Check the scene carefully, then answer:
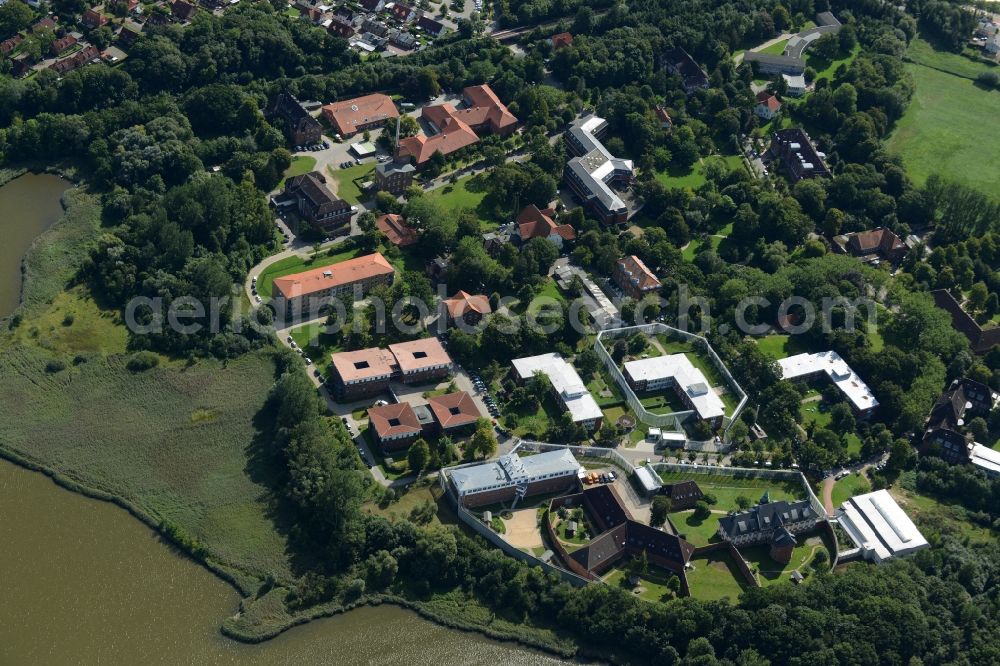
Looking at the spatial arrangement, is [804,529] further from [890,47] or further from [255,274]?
[890,47]

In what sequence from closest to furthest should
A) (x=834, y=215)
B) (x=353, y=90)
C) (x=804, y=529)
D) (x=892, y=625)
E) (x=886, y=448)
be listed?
(x=892, y=625) < (x=804, y=529) < (x=886, y=448) < (x=834, y=215) < (x=353, y=90)

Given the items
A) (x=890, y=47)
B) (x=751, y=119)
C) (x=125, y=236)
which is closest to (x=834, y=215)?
(x=751, y=119)

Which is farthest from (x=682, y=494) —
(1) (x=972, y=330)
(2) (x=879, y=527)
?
(1) (x=972, y=330)

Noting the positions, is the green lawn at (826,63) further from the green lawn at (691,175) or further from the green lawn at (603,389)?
the green lawn at (603,389)

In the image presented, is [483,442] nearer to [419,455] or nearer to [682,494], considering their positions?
[419,455]

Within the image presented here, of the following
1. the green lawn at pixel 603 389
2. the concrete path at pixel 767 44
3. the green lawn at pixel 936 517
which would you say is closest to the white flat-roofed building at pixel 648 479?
the green lawn at pixel 603 389
